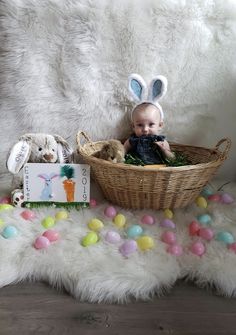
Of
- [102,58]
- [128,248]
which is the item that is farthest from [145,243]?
[102,58]

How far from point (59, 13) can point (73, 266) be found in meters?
0.96

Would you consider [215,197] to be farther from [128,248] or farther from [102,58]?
[102,58]

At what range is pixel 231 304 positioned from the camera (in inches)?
36.4

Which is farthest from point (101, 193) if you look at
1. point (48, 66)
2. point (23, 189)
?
point (48, 66)

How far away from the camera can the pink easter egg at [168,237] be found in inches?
43.2

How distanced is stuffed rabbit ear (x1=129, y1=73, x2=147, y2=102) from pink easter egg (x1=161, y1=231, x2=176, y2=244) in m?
0.55

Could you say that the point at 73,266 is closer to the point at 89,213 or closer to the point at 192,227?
the point at 89,213

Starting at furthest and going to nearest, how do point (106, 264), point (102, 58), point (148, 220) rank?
point (102, 58) < point (148, 220) < point (106, 264)

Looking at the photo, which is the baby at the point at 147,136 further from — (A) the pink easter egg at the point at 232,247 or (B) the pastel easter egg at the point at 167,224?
(A) the pink easter egg at the point at 232,247

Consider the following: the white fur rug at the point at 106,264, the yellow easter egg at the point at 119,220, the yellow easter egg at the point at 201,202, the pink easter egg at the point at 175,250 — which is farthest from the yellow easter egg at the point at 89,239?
the yellow easter egg at the point at 201,202

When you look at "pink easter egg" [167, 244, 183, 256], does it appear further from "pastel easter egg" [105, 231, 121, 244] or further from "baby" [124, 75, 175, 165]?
"baby" [124, 75, 175, 165]

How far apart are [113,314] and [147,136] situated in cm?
72

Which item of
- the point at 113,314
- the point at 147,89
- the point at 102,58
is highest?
the point at 102,58

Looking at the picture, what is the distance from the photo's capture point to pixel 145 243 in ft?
3.50
